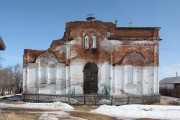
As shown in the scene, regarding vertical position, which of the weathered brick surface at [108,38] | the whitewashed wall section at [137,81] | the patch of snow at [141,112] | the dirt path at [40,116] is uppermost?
the weathered brick surface at [108,38]

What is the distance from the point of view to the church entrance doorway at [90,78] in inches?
1371

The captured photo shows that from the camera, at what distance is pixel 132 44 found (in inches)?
1353

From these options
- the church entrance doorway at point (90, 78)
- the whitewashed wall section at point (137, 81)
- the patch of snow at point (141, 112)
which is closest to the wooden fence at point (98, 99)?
the whitewashed wall section at point (137, 81)

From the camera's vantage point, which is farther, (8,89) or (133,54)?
(8,89)

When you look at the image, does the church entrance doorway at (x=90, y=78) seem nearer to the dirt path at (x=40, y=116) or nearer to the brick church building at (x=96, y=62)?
the brick church building at (x=96, y=62)

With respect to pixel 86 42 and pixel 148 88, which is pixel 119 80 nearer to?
pixel 148 88

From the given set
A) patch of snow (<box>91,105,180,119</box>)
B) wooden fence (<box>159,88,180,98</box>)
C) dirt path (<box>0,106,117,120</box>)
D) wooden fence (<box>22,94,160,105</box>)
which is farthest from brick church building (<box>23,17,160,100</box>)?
wooden fence (<box>159,88,180,98</box>)

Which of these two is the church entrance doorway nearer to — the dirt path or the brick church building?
the brick church building

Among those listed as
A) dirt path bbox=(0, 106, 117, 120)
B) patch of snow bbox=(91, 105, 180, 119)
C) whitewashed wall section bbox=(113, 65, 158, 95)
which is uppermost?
whitewashed wall section bbox=(113, 65, 158, 95)

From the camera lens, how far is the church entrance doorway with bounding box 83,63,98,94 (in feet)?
114

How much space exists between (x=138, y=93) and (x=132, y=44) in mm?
4937

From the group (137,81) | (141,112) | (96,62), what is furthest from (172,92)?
(141,112)

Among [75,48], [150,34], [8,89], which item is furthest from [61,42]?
[8,89]

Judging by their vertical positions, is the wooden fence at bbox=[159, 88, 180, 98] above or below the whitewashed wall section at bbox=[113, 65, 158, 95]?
below
